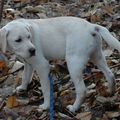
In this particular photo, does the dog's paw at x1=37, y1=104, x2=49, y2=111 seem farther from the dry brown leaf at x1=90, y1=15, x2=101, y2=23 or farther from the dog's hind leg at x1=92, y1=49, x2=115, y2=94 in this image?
the dry brown leaf at x1=90, y1=15, x2=101, y2=23

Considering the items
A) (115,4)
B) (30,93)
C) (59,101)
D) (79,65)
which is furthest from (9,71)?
(115,4)

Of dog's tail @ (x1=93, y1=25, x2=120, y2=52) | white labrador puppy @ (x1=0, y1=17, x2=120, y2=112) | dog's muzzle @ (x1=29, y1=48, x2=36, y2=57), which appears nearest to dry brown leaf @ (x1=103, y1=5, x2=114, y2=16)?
white labrador puppy @ (x1=0, y1=17, x2=120, y2=112)

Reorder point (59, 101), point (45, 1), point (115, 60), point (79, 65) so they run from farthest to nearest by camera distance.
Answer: point (45, 1), point (115, 60), point (59, 101), point (79, 65)

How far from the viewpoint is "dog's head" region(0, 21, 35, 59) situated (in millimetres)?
4449

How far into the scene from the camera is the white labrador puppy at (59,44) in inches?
176

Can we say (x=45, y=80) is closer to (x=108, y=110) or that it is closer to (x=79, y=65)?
(x=79, y=65)

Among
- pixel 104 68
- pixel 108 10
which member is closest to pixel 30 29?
pixel 104 68

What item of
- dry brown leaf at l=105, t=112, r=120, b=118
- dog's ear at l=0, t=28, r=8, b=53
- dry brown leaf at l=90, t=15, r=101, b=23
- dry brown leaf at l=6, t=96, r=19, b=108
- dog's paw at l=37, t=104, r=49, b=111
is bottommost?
dry brown leaf at l=6, t=96, r=19, b=108

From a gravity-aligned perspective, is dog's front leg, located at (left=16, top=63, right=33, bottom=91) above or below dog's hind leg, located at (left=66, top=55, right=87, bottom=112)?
below

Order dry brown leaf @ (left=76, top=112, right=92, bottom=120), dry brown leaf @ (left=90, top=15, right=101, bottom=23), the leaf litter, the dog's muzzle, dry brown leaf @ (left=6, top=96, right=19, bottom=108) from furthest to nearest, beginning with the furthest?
dry brown leaf @ (left=90, top=15, right=101, bottom=23) < dry brown leaf @ (left=6, top=96, right=19, bottom=108) < the leaf litter < dry brown leaf @ (left=76, top=112, right=92, bottom=120) < the dog's muzzle

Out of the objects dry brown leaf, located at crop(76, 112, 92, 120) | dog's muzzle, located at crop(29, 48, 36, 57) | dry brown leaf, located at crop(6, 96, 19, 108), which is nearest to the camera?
dog's muzzle, located at crop(29, 48, 36, 57)

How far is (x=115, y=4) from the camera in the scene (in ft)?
26.8

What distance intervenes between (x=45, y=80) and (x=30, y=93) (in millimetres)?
620

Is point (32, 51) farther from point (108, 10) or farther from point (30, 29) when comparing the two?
point (108, 10)
